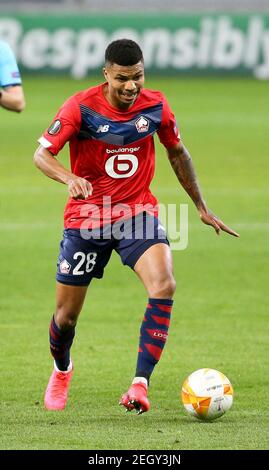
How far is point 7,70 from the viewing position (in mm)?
7809

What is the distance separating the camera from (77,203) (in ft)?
28.5

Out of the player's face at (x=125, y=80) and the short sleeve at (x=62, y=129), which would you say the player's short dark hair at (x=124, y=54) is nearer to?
the player's face at (x=125, y=80)

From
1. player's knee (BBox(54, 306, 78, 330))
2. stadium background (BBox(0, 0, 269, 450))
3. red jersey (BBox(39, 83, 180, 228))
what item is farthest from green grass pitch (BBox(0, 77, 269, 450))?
red jersey (BBox(39, 83, 180, 228))

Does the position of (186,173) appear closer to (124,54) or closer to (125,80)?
(125,80)

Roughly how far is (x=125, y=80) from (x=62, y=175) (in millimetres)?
791

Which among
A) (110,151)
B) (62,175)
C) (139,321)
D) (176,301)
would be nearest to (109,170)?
(110,151)

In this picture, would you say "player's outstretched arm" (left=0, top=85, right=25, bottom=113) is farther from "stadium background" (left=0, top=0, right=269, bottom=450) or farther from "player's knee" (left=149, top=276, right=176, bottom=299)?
"stadium background" (left=0, top=0, right=269, bottom=450)

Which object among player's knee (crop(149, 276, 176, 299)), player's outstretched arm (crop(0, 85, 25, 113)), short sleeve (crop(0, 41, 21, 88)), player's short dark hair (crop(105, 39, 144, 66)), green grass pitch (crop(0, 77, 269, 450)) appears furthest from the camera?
player's short dark hair (crop(105, 39, 144, 66))

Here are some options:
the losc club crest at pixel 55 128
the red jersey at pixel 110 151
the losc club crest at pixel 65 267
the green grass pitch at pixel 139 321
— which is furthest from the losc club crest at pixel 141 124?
the green grass pitch at pixel 139 321

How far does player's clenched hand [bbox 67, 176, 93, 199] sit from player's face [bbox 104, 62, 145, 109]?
31.9 inches

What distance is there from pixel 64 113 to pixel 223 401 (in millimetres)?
2165

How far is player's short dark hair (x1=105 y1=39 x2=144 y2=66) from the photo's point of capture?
827cm

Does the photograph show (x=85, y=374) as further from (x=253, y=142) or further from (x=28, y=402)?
(x=253, y=142)

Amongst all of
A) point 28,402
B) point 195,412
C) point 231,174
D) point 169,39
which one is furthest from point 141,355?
point 169,39
